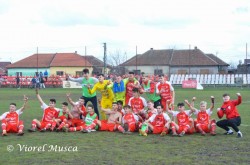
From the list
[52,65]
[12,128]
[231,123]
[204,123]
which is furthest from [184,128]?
[52,65]

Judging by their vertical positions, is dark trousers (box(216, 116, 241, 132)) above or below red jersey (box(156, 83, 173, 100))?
below

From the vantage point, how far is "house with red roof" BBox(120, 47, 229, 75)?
59.0 meters

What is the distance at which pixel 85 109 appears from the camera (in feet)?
42.2

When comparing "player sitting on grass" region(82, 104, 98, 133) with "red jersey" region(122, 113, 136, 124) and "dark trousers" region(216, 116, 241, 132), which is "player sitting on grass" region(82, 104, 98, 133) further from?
"dark trousers" region(216, 116, 241, 132)

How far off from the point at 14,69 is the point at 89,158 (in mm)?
60897

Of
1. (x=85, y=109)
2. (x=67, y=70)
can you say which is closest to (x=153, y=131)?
(x=85, y=109)

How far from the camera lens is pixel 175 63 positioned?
5997 centimetres

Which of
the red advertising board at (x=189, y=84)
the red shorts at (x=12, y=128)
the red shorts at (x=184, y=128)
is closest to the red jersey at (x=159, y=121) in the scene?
the red shorts at (x=184, y=128)

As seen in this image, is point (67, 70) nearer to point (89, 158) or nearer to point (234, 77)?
point (234, 77)

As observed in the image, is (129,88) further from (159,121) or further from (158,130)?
(158,130)

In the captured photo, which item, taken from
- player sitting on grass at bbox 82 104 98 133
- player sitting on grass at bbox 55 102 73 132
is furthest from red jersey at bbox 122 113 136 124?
player sitting on grass at bbox 55 102 73 132

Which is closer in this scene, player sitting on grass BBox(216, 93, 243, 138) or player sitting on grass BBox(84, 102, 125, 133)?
player sitting on grass BBox(216, 93, 243, 138)

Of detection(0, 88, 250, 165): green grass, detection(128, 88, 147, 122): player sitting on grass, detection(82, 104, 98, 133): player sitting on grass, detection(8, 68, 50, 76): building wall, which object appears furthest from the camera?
detection(8, 68, 50, 76): building wall

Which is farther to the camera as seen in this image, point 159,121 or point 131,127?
point 131,127
